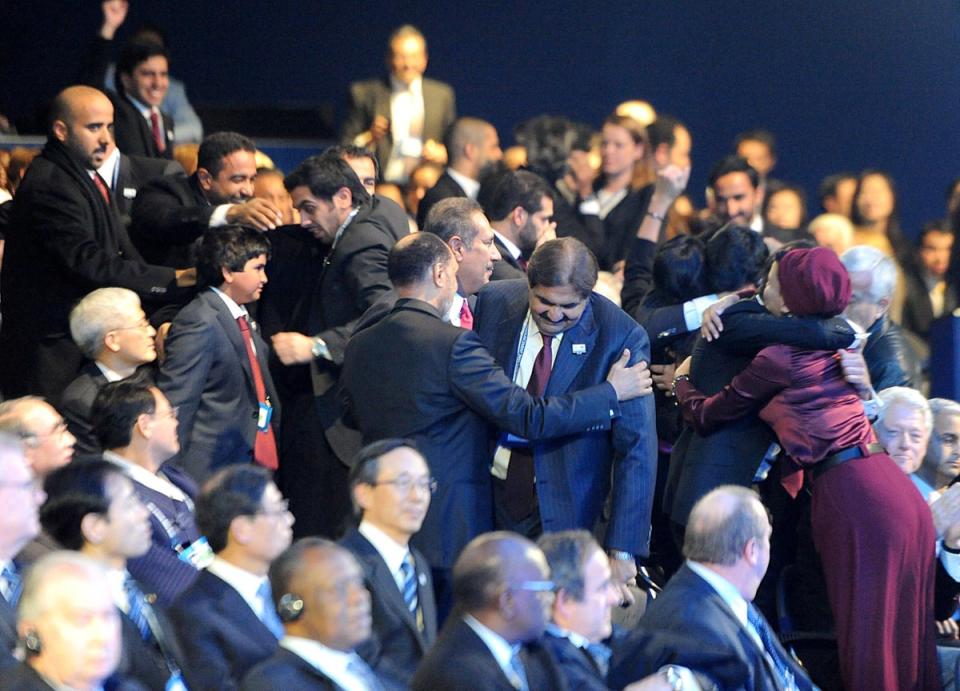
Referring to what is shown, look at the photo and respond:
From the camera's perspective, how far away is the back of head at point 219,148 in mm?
6527

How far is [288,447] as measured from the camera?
612 cm

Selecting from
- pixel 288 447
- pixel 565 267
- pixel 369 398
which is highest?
pixel 565 267

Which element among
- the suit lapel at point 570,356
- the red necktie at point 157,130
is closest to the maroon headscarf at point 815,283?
the suit lapel at point 570,356

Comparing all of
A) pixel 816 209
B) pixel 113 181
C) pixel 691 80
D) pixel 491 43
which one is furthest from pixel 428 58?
pixel 113 181

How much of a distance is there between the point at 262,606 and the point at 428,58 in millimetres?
7768

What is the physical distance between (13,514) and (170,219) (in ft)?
8.43

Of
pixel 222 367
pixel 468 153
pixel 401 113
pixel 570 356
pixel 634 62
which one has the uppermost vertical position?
pixel 634 62

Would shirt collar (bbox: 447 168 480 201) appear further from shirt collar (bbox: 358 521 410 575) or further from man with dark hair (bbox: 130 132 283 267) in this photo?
shirt collar (bbox: 358 521 410 575)

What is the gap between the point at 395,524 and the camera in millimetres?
4594

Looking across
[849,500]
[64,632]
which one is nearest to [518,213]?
[849,500]

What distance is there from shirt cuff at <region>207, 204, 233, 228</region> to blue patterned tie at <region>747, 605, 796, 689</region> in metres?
2.57

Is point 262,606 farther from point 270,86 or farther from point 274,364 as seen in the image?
point 270,86

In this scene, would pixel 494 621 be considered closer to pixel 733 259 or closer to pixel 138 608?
pixel 138 608

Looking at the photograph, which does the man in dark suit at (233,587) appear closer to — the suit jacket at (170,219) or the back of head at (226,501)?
the back of head at (226,501)
